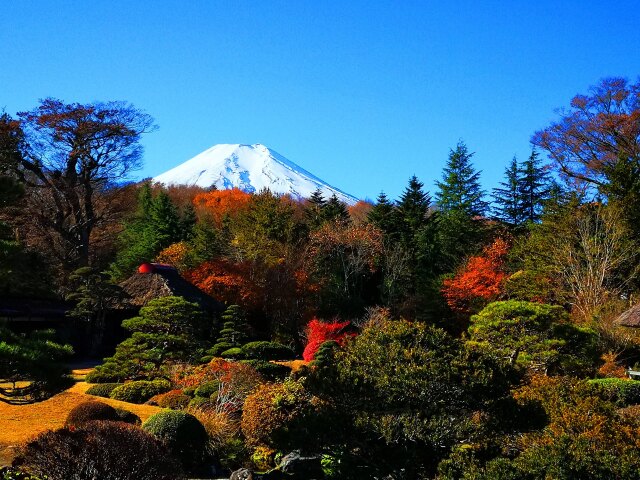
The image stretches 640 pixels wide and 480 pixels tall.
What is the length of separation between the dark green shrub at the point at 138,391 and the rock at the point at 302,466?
19.8 ft

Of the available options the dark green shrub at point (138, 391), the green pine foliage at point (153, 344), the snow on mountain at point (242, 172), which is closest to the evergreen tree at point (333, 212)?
the green pine foliage at point (153, 344)

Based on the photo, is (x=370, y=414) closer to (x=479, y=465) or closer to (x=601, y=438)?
(x=479, y=465)

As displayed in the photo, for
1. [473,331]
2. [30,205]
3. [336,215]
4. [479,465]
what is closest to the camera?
[479,465]

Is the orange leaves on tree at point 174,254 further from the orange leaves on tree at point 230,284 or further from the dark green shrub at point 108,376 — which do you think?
the dark green shrub at point 108,376

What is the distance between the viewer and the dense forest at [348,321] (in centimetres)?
716

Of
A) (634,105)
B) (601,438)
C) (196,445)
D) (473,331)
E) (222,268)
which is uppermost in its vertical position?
(634,105)

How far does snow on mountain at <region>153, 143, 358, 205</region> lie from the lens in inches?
3959

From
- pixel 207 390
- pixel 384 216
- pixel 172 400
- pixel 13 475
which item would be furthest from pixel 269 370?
pixel 384 216

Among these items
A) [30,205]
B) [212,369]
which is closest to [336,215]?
[30,205]

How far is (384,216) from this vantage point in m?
34.9

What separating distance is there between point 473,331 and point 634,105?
17955 millimetres

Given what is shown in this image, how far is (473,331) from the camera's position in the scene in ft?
45.5

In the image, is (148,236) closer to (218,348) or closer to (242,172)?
(218,348)

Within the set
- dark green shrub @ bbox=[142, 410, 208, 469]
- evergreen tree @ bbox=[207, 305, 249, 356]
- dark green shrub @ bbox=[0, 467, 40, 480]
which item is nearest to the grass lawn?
dark green shrub @ bbox=[0, 467, 40, 480]
